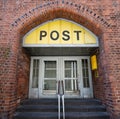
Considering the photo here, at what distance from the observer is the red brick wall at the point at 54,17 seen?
3.86m

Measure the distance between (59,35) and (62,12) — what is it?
0.84m

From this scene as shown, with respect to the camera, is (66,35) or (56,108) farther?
(66,35)

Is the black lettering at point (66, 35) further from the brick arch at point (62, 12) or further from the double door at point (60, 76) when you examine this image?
the double door at point (60, 76)

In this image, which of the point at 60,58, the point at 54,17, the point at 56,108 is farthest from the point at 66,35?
the point at 56,108

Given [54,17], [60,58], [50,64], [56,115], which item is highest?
[54,17]

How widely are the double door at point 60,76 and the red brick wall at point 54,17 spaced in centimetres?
102

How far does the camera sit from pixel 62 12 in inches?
179

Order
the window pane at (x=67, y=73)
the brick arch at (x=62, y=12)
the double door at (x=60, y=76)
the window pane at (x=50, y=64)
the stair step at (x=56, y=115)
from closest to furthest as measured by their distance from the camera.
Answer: the stair step at (x=56, y=115) < the brick arch at (x=62, y=12) < the double door at (x=60, y=76) < the window pane at (x=67, y=73) < the window pane at (x=50, y=64)

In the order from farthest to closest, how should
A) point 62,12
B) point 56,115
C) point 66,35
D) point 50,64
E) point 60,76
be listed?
point 50,64
point 60,76
point 66,35
point 62,12
point 56,115

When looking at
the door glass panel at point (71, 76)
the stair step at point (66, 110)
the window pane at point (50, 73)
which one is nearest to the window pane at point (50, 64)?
the window pane at point (50, 73)

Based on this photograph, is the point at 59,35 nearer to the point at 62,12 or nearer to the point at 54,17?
the point at 54,17

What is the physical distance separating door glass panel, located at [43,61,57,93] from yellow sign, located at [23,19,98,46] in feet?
5.12

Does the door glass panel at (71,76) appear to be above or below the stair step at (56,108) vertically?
above

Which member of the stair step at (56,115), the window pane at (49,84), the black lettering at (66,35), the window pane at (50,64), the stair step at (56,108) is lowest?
the stair step at (56,115)
